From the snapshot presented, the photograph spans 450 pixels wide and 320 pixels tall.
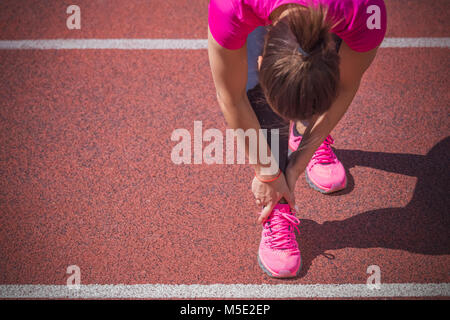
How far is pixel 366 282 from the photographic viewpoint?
2.11 m

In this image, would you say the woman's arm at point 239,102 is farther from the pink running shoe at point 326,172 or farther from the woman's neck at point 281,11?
the pink running shoe at point 326,172

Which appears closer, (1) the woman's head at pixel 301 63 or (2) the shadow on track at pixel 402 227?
(1) the woman's head at pixel 301 63

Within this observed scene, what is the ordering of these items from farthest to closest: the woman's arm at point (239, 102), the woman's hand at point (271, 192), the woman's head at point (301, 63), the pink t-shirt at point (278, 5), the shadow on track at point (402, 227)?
the shadow on track at point (402, 227), the woman's hand at point (271, 192), the woman's arm at point (239, 102), the pink t-shirt at point (278, 5), the woman's head at point (301, 63)

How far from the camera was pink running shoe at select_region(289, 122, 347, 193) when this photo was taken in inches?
96.1

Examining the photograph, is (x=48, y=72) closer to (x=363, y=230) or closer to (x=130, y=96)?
(x=130, y=96)

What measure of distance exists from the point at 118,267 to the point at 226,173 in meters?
0.99

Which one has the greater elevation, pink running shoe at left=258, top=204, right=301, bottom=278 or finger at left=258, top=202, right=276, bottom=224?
finger at left=258, top=202, right=276, bottom=224

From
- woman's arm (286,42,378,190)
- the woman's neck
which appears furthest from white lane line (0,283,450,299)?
the woman's neck

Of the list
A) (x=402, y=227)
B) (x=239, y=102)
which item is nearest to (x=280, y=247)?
(x=402, y=227)

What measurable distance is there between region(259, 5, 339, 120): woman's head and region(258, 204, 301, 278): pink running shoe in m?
0.98

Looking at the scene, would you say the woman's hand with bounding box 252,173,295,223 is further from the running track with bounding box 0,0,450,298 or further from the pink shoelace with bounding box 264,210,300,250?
the running track with bounding box 0,0,450,298

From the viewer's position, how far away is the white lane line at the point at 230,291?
2.06 m
